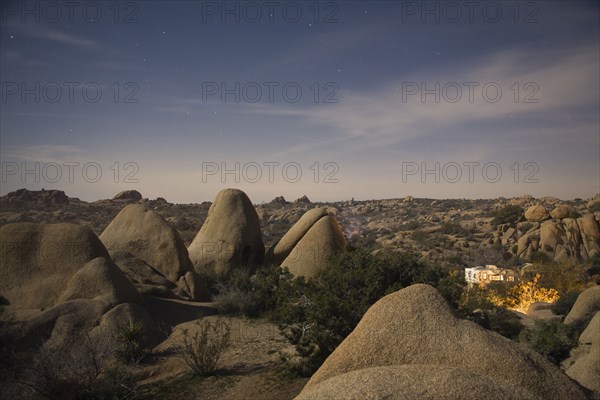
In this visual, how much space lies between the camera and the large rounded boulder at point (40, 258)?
12.3 metres

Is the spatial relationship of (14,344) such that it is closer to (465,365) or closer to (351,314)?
(351,314)

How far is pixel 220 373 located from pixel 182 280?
23.7 ft

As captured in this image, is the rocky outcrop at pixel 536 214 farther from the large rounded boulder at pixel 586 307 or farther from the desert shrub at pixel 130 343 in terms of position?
the desert shrub at pixel 130 343

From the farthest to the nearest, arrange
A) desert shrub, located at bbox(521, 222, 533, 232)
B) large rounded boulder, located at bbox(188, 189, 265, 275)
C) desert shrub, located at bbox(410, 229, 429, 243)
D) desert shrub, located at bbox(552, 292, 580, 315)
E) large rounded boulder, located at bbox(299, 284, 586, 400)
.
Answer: desert shrub, located at bbox(410, 229, 429, 243), desert shrub, located at bbox(521, 222, 533, 232), large rounded boulder, located at bbox(188, 189, 265, 275), desert shrub, located at bbox(552, 292, 580, 315), large rounded boulder, located at bbox(299, 284, 586, 400)

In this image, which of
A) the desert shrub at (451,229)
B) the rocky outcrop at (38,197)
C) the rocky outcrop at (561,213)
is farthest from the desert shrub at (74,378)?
the rocky outcrop at (38,197)

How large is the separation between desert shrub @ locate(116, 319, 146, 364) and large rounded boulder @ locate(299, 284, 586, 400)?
6.62 m

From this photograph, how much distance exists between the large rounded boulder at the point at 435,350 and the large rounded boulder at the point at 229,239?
14072 mm

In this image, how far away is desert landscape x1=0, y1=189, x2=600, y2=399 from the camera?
15.2 ft

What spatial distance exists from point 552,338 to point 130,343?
12166 mm

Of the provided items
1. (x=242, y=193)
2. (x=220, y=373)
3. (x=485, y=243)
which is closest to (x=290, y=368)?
(x=220, y=373)

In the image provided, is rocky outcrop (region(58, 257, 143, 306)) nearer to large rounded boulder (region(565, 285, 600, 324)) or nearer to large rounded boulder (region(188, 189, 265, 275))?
large rounded boulder (region(188, 189, 265, 275))

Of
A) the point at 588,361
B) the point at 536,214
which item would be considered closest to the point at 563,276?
the point at 588,361

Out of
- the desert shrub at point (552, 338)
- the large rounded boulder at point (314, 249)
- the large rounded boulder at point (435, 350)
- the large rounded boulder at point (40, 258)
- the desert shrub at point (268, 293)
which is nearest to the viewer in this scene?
the large rounded boulder at point (435, 350)

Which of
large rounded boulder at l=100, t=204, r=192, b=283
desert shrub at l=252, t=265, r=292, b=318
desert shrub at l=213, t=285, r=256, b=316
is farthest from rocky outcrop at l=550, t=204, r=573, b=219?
large rounded boulder at l=100, t=204, r=192, b=283
